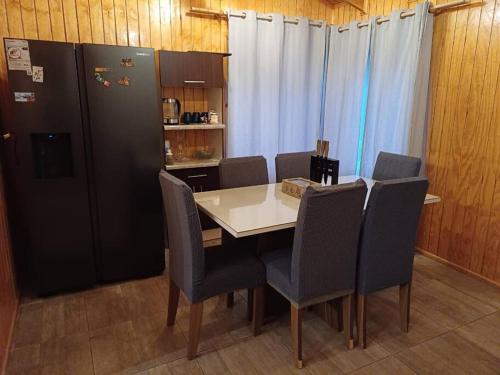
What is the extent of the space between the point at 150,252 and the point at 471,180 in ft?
8.75

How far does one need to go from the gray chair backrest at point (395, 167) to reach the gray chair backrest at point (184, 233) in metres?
1.74

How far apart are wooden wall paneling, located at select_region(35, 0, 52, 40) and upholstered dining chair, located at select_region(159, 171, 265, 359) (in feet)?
5.97

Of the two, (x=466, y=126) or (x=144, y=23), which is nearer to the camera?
(x=466, y=126)

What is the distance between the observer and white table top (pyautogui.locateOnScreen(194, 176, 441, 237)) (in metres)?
1.88

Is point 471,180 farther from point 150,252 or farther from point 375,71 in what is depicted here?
point 150,252

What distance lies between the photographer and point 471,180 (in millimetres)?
2965

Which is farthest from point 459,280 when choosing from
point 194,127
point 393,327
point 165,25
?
point 165,25

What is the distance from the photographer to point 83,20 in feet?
9.85

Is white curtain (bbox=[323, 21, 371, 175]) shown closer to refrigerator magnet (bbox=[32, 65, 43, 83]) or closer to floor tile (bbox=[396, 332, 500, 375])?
floor tile (bbox=[396, 332, 500, 375])

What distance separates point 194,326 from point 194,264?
360 mm

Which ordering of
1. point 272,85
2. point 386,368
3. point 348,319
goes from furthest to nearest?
1. point 272,85
2. point 348,319
3. point 386,368

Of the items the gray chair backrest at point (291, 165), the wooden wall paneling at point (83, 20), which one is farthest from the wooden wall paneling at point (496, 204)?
the wooden wall paneling at point (83, 20)

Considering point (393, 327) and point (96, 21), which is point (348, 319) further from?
point (96, 21)

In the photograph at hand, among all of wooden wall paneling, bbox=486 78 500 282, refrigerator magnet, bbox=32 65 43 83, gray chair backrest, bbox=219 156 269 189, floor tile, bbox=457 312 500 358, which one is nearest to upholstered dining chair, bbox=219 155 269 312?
gray chair backrest, bbox=219 156 269 189
